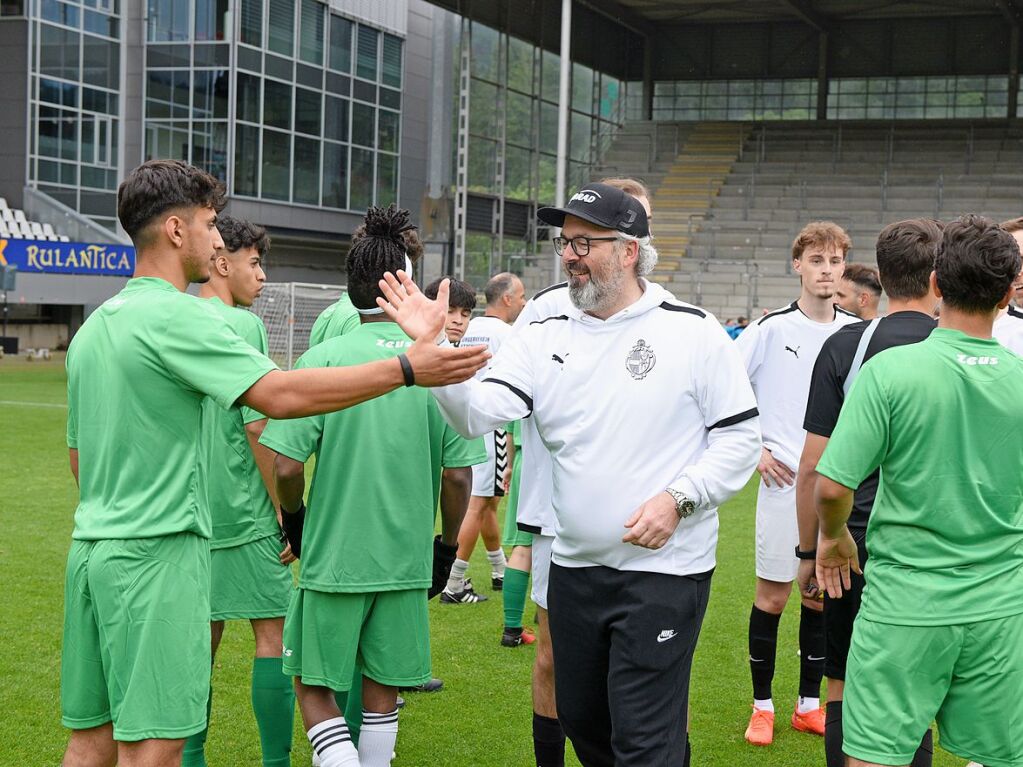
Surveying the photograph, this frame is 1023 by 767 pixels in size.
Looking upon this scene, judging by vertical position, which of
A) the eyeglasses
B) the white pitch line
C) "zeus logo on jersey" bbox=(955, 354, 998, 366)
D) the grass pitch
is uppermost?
the eyeglasses

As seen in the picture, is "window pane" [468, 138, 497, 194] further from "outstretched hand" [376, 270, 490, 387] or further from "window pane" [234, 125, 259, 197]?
"outstretched hand" [376, 270, 490, 387]

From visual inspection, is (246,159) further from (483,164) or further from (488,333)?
(488,333)

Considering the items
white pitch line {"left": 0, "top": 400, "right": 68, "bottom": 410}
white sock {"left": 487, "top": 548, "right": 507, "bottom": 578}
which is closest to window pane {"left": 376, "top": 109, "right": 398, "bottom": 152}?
white pitch line {"left": 0, "top": 400, "right": 68, "bottom": 410}

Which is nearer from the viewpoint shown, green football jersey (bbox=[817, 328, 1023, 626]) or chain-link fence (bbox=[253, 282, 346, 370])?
green football jersey (bbox=[817, 328, 1023, 626])

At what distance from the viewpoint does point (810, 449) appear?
13.4ft

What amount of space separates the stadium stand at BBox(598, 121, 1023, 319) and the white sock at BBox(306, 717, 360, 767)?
23412 millimetres

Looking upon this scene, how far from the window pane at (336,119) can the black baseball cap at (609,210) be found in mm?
33213

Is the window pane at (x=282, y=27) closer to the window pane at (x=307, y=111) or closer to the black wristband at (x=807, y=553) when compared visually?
the window pane at (x=307, y=111)

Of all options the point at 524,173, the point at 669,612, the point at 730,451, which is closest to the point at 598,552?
the point at 669,612

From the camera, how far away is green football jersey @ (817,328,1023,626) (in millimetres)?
3273

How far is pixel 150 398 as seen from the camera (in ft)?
10.4

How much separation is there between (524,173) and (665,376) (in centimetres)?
3076

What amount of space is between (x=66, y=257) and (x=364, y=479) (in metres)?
25.8

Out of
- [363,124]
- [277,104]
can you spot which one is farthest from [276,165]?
[363,124]
